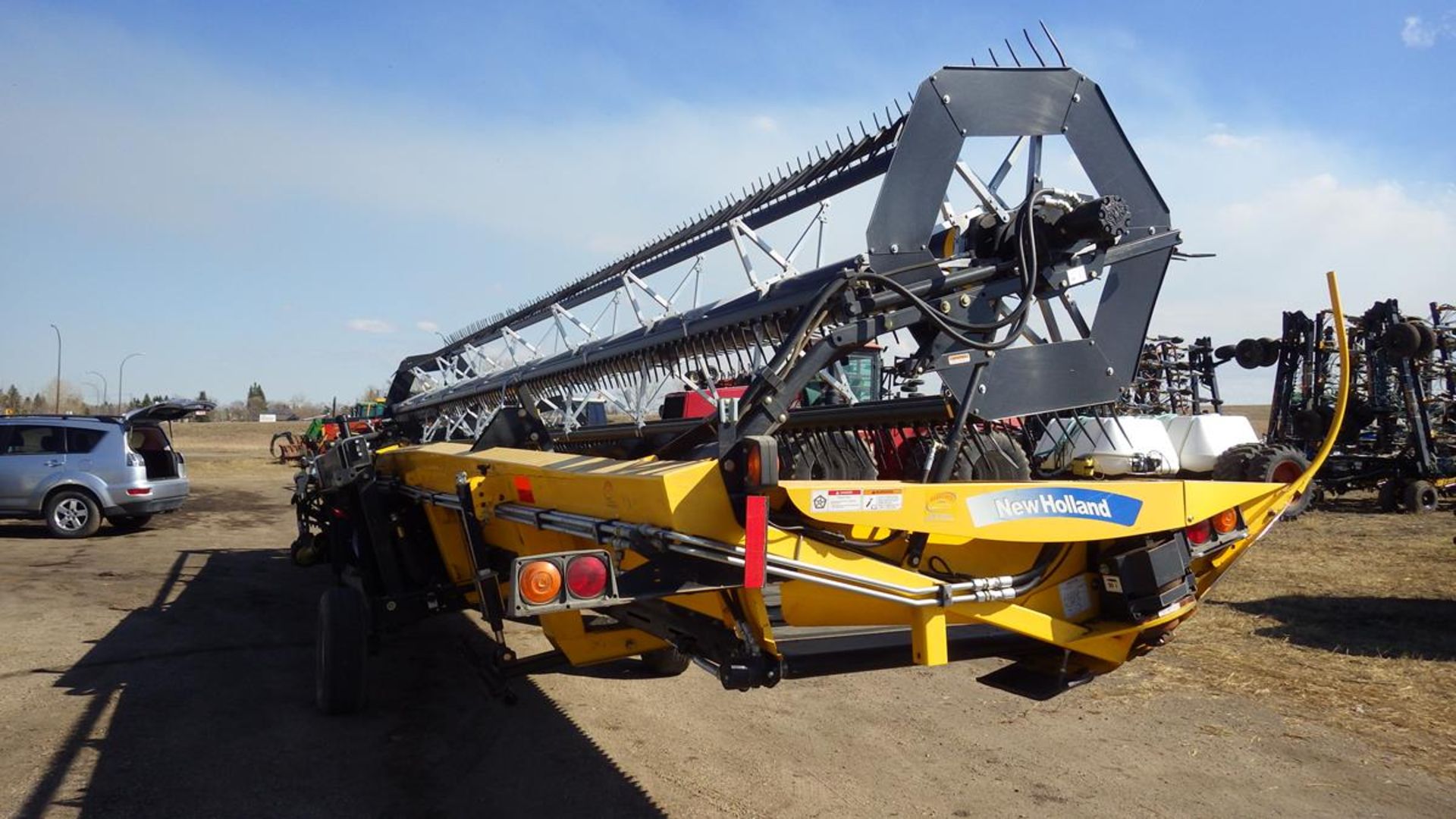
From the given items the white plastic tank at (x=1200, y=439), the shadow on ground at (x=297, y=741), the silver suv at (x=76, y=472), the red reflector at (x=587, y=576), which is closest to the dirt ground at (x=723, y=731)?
the shadow on ground at (x=297, y=741)

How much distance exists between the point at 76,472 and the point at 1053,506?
14774 millimetres

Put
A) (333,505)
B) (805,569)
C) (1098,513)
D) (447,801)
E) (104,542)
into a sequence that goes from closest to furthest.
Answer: (805,569) < (1098,513) < (447,801) < (333,505) < (104,542)

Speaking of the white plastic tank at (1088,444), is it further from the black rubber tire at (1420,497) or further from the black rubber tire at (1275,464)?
the black rubber tire at (1420,497)

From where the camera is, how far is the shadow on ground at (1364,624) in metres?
6.69

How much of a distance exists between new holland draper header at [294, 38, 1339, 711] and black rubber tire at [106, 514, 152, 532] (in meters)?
12.7

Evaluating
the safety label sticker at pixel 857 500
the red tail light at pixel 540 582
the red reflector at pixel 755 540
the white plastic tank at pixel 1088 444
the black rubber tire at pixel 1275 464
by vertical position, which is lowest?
the black rubber tire at pixel 1275 464

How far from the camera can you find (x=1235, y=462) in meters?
12.7

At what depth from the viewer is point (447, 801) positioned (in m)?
4.38

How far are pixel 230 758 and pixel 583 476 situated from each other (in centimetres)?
291

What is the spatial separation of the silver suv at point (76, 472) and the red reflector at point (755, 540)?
13099mm

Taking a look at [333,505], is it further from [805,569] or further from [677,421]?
[805,569]

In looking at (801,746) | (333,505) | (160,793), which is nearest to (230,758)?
(160,793)

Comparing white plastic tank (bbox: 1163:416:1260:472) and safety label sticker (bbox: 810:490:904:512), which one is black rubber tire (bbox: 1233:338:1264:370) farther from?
white plastic tank (bbox: 1163:416:1260:472)

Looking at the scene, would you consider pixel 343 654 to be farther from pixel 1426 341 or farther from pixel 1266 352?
pixel 1426 341
